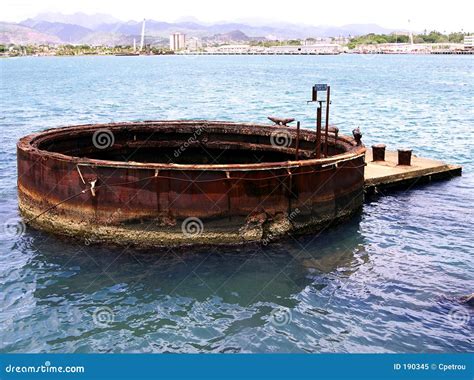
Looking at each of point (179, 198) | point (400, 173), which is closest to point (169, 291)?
point (179, 198)

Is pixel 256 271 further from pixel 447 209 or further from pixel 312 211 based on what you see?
pixel 447 209

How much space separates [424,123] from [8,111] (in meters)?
39.2

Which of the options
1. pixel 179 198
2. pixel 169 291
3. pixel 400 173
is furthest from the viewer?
pixel 400 173

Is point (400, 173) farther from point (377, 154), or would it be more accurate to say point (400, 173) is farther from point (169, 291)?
point (169, 291)

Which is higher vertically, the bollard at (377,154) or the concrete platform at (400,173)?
the bollard at (377,154)

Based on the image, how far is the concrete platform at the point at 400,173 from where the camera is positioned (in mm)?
22438

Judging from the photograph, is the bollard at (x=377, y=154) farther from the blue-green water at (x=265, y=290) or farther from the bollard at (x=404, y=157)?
the blue-green water at (x=265, y=290)

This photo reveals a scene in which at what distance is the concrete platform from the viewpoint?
22.4 m

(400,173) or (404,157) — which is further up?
(404,157)

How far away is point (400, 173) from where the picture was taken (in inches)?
909

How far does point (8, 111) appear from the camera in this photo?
186ft

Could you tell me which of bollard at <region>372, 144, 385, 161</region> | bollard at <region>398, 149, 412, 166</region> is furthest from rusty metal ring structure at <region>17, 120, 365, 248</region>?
bollard at <region>372, 144, 385, 161</region>

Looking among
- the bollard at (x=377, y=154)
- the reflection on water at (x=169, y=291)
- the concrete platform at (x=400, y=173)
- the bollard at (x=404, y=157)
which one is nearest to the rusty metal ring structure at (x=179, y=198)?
the reflection on water at (x=169, y=291)

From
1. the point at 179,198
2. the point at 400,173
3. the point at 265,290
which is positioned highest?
the point at 179,198
